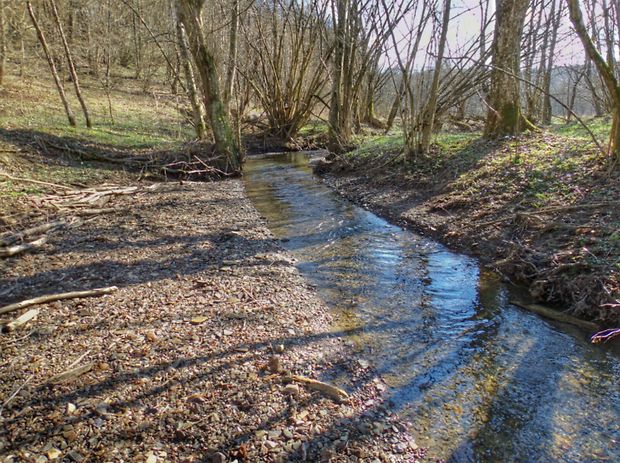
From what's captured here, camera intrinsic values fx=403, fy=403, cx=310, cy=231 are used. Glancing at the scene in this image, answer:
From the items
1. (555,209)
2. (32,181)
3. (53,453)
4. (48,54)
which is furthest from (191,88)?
(53,453)

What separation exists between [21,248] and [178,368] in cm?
381

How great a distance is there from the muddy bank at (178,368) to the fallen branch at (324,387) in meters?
0.07

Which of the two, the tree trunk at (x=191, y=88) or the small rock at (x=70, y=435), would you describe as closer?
the small rock at (x=70, y=435)

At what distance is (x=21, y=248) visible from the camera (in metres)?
5.69

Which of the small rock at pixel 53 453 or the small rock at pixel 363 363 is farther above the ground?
the small rock at pixel 53 453

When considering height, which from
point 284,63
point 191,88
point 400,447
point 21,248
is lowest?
point 400,447

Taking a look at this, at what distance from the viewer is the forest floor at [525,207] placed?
4.98 m

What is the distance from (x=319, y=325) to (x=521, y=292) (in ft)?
9.32

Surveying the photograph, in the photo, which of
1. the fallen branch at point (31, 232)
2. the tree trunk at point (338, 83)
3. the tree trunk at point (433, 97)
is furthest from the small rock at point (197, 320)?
the tree trunk at point (338, 83)

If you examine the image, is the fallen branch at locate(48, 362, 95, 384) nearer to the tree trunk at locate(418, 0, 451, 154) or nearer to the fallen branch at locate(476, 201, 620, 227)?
the fallen branch at locate(476, 201, 620, 227)

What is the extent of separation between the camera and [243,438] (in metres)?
2.83

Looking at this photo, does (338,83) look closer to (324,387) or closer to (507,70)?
(507,70)

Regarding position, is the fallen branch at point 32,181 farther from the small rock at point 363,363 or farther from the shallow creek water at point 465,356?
the small rock at point 363,363

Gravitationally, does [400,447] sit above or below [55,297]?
below
